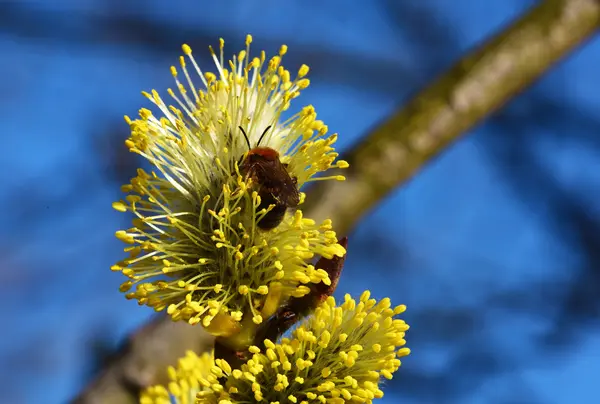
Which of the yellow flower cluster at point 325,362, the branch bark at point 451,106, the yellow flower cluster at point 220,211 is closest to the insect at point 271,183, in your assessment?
the yellow flower cluster at point 220,211

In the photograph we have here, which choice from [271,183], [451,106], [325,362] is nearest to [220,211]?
[271,183]

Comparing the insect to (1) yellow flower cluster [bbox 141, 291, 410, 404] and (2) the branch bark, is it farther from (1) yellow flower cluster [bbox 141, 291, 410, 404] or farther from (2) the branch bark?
(2) the branch bark

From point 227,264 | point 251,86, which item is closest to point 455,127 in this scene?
point 251,86

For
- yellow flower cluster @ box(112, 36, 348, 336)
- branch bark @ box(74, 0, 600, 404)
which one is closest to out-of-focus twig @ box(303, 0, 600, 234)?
branch bark @ box(74, 0, 600, 404)

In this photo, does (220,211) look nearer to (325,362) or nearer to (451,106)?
(325,362)

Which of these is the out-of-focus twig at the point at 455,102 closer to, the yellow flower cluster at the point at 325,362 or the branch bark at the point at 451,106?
the branch bark at the point at 451,106

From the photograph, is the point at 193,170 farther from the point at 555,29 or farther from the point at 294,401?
the point at 555,29
